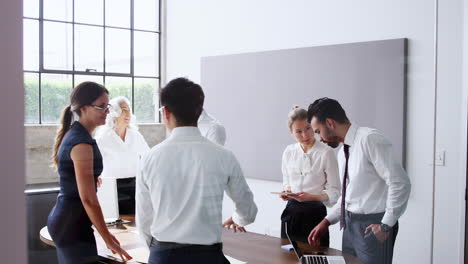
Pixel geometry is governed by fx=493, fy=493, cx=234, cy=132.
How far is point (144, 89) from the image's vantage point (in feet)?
5.17

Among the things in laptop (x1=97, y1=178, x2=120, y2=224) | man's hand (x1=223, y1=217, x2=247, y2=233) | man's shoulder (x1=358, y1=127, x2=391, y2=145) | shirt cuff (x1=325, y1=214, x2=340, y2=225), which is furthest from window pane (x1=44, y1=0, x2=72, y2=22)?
man's shoulder (x1=358, y1=127, x2=391, y2=145)

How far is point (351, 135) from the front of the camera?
2791 mm

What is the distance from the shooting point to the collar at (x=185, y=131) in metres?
1.66

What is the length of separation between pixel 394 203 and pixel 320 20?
117 cm

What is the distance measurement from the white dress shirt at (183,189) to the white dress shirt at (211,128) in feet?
0.19

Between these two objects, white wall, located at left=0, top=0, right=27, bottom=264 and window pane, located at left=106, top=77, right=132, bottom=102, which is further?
window pane, located at left=106, top=77, right=132, bottom=102

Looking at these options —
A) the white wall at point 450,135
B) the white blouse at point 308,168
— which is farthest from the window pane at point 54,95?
the white wall at point 450,135

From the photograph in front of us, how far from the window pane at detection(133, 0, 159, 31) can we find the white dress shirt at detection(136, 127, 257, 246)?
1.15 ft

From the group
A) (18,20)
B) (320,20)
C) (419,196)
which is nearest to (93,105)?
(18,20)

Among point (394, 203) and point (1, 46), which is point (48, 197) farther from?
point (394, 203)

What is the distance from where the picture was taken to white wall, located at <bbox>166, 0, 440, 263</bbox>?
2088 millimetres

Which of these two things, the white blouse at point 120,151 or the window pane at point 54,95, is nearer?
the window pane at point 54,95

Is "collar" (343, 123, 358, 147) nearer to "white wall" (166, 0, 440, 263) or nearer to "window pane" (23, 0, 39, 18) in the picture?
"white wall" (166, 0, 440, 263)

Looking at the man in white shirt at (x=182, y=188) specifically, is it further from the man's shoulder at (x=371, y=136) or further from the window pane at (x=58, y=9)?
the man's shoulder at (x=371, y=136)
